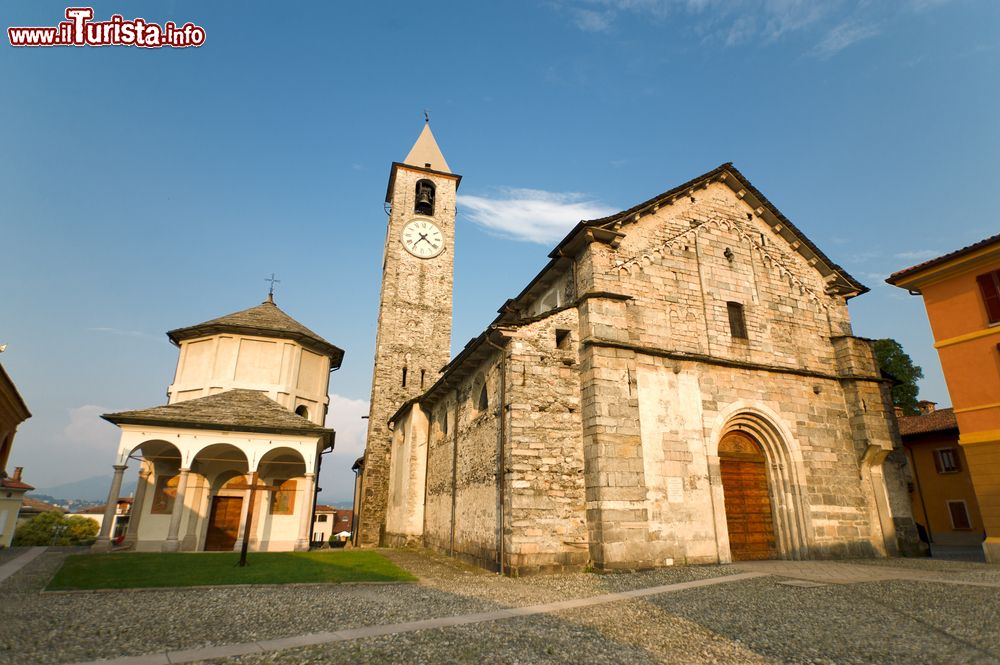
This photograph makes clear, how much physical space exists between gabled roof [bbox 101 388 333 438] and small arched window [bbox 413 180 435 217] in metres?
14.9

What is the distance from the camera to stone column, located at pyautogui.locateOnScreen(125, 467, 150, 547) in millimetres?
18375

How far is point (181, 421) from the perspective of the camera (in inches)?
706

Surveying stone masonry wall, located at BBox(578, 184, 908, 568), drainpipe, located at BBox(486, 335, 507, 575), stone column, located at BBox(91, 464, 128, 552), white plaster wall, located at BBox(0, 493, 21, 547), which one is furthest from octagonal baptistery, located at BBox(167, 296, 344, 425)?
stone masonry wall, located at BBox(578, 184, 908, 568)

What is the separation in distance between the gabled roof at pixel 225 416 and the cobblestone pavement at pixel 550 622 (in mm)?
7620

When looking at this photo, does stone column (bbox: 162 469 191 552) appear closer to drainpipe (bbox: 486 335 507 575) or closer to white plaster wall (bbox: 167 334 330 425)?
white plaster wall (bbox: 167 334 330 425)

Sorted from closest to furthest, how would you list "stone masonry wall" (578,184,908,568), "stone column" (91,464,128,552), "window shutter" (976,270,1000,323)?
"stone masonry wall" (578,184,908,568) < "window shutter" (976,270,1000,323) < "stone column" (91,464,128,552)

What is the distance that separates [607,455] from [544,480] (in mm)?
1684

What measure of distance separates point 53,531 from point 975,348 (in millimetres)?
51123

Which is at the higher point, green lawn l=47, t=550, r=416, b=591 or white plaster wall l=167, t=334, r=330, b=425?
white plaster wall l=167, t=334, r=330, b=425

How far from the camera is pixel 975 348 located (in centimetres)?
1423

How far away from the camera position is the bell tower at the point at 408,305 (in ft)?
80.3

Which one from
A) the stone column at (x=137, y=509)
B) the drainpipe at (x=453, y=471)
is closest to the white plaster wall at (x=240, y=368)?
the stone column at (x=137, y=509)

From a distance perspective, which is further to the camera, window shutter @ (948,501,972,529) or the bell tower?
the bell tower

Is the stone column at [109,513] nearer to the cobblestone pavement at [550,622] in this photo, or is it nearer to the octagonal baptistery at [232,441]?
the octagonal baptistery at [232,441]
